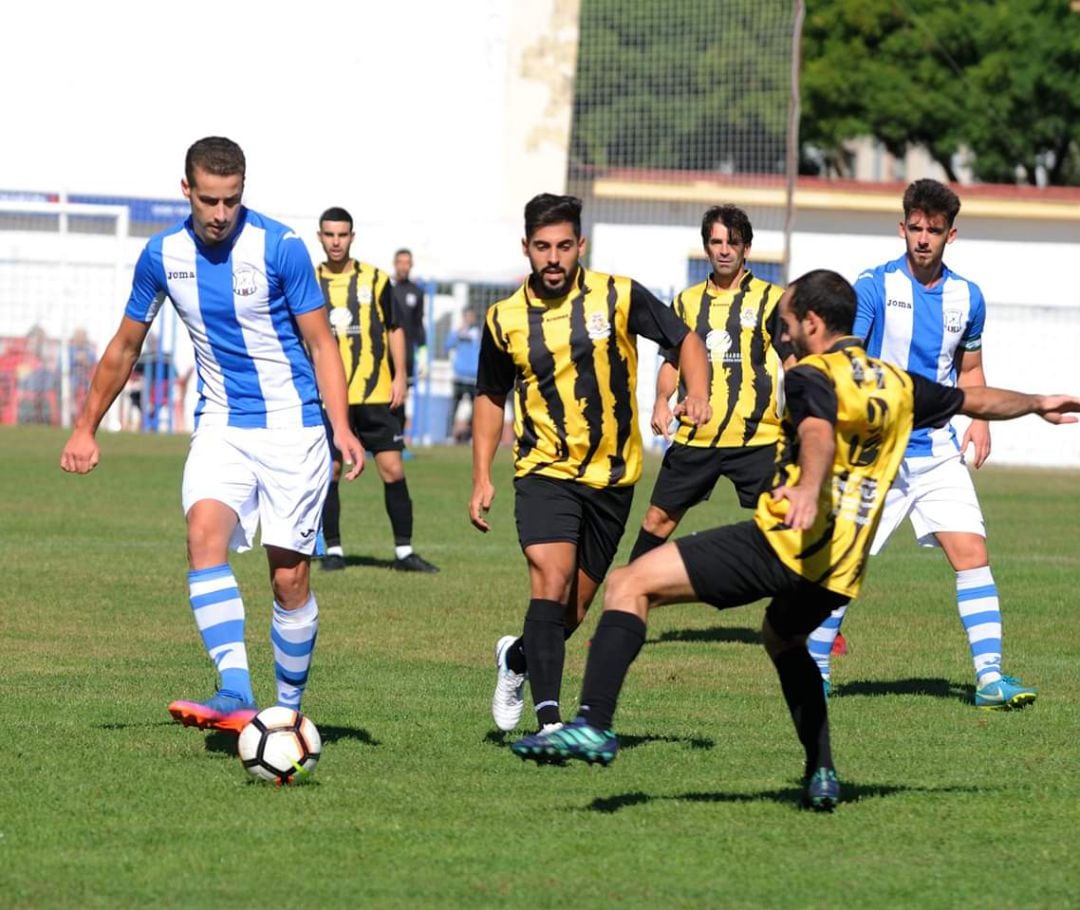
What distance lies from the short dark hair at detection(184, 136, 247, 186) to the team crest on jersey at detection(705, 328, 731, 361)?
12.4 feet

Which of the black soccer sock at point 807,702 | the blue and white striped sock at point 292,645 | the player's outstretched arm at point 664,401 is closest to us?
the black soccer sock at point 807,702

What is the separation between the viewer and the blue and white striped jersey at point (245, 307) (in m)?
7.08

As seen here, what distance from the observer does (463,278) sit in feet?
97.8

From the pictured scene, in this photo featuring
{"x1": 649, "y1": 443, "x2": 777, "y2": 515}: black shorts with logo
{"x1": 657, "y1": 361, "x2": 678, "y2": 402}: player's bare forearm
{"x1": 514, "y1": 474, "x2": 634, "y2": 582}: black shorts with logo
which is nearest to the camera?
{"x1": 514, "y1": 474, "x2": 634, "y2": 582}: black shorts with logo

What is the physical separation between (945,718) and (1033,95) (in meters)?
35.1

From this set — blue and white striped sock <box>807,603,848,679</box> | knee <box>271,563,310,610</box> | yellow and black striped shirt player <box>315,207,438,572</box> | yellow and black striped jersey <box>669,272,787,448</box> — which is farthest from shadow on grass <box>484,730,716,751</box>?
yellow and black striped shirt player <box>315,207,438,572</box>

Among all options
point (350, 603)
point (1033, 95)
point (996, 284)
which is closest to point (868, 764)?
point (350, 603)

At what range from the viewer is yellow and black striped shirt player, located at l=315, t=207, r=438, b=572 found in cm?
1352

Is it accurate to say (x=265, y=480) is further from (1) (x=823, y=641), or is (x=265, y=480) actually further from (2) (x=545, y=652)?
(1) (x=823, y=641)

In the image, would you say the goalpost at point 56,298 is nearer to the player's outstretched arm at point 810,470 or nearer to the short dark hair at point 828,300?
the short dark hair at point 828,300

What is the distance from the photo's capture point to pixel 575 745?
19.2ft

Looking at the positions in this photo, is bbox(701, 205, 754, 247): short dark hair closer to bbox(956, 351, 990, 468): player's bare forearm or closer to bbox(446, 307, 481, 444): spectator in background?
bbox(956, 351, 990, 468): player's bare forearm

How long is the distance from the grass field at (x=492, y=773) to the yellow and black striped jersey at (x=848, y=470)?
825 millimetres

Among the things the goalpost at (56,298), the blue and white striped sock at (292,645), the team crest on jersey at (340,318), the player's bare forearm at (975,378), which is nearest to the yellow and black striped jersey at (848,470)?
the blue and white striped sock at (292,645)
